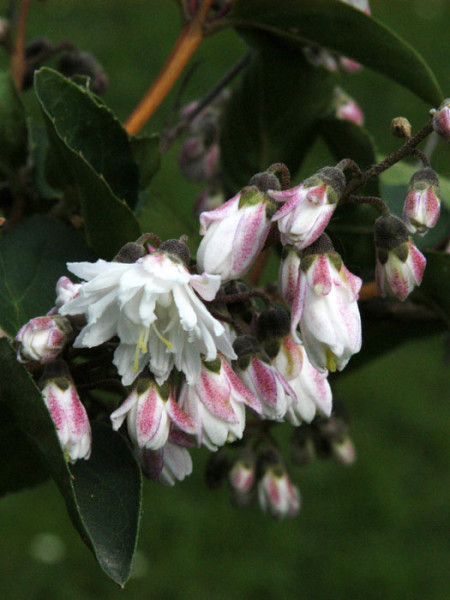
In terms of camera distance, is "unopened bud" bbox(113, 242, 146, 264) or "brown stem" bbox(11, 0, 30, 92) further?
"brown stem" bbox(11, 0, 30, 92)

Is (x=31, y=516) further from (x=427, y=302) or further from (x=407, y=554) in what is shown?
(x=427, y=302)

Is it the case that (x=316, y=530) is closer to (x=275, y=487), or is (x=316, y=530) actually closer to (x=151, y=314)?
(x=275, y=487)

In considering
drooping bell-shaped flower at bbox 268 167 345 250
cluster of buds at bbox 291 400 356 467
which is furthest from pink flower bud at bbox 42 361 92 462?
cluster of buds at bbox 291 400 356 467

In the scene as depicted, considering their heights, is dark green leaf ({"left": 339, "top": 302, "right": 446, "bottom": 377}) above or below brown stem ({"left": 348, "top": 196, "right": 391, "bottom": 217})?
below

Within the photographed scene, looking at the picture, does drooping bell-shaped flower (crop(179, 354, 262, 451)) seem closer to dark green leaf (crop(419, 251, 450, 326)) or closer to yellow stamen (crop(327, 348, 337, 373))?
yellow stamen (crop(327, 348, 337, 373))

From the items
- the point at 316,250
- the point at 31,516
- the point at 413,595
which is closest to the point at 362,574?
the point at 413,595

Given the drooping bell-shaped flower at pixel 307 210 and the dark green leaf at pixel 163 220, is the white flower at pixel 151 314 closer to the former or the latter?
the drooping bell-shaped flower at pixel 307 210

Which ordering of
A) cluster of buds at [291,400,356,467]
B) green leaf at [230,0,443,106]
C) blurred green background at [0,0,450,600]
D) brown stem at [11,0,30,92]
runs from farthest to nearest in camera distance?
1. blurred green background at [0,0,450,600]
2. cluster of buds at [291,400,356,467]
3. brown stem at [11,0,30,92]
4. green leaf at [230,0,443,106]
